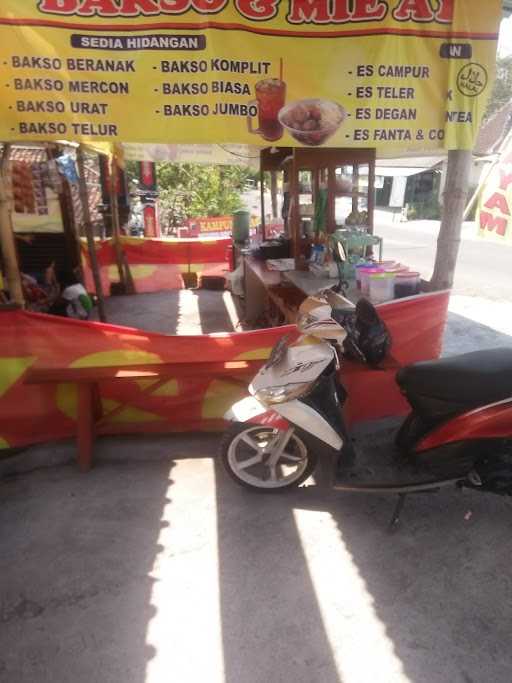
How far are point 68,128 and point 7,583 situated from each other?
104 inches

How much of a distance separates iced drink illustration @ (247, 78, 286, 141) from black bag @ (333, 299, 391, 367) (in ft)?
4.32

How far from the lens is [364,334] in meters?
3.15

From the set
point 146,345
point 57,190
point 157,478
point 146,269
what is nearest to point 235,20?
point 146,345

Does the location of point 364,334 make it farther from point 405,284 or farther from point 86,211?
point 86,211

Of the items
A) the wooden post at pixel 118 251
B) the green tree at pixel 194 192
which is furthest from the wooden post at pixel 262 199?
the green tree at pixel 194 192

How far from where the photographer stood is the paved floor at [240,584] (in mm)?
2096

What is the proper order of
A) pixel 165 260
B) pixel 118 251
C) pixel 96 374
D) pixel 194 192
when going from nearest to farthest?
pixel 96 374 → pixel 118 251 → pixel 165 260 → pixel 194 192

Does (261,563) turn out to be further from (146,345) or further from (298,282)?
(298,282)

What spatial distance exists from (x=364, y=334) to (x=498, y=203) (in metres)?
1.28

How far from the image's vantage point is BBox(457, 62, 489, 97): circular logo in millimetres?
3199

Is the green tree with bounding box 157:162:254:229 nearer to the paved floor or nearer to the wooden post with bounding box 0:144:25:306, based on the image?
the wooden post with bounding box 0:144:25:306

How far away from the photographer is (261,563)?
2.65m

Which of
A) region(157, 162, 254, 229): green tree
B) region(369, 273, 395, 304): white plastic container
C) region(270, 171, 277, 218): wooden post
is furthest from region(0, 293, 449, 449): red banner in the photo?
region(157, 162, 254, 229): green tree

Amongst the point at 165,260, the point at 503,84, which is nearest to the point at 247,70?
the point at 165,260
